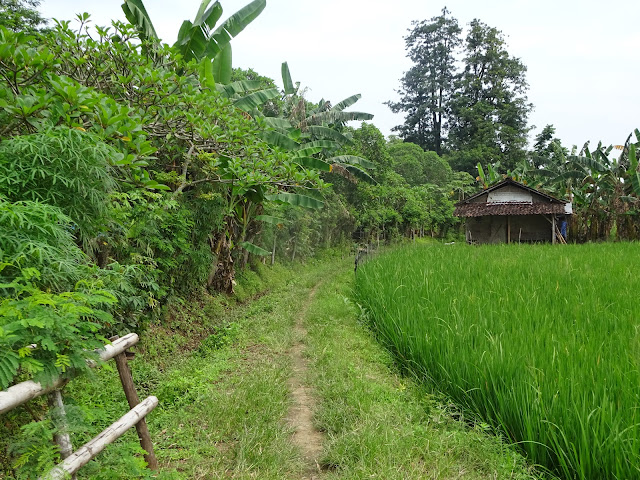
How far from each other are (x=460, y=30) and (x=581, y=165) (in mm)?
31360

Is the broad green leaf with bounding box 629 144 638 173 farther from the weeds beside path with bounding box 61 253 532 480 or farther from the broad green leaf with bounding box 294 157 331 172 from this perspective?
the weeds beside path with bounding box 61 253 532 480

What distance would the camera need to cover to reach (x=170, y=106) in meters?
4.28

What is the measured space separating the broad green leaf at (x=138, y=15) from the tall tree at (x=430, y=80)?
37.7 metres

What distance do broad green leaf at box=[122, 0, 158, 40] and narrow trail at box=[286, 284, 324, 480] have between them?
17.2 ft

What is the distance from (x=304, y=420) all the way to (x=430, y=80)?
4405 cm

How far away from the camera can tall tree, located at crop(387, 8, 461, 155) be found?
41156mm

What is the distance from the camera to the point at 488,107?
35.2m

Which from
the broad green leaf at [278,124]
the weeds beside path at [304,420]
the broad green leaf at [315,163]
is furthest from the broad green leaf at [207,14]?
the weeds beside path at [304,420]

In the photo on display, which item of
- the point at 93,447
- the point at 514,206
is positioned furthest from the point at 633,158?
the point at 93,447

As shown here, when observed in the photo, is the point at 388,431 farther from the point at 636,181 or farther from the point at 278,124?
the point at 636,181

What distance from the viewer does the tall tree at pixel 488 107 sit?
3397 centimetres

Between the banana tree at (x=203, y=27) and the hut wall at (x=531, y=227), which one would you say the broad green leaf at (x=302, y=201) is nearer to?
the banana tree at (x=203, y=27)

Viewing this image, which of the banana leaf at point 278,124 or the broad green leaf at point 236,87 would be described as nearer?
the broad green leaf at point 236,87

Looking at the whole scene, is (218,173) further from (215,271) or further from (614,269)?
(614,269)
